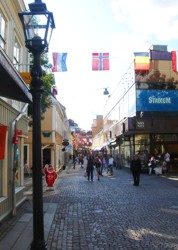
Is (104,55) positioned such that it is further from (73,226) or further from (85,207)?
(73,226)

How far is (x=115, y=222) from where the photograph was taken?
9203mm

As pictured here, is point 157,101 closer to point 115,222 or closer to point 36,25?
point 115,222

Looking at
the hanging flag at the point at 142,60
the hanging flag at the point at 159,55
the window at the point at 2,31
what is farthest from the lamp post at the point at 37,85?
the hanging flag at the point at 159,55

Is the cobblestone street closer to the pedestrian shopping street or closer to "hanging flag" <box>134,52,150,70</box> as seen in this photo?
the pedestrian shopping street

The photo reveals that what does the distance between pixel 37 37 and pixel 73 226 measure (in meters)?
5.10

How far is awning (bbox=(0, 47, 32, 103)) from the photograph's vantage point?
5.15 m

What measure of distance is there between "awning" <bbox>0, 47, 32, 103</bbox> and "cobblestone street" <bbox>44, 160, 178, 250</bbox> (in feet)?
9.82

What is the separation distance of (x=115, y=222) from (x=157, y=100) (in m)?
21.8

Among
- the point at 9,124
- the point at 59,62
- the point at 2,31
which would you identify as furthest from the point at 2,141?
the point at 59,62

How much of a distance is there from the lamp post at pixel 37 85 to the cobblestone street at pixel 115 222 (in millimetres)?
1935

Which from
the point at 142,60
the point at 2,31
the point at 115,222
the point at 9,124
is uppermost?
the point at 142,60

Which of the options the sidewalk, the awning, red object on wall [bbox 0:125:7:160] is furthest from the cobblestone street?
the awning

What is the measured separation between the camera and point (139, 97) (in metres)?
29.7

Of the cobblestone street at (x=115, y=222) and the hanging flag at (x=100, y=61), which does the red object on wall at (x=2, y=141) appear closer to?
the cobblestone street at (x=115, y=222)
